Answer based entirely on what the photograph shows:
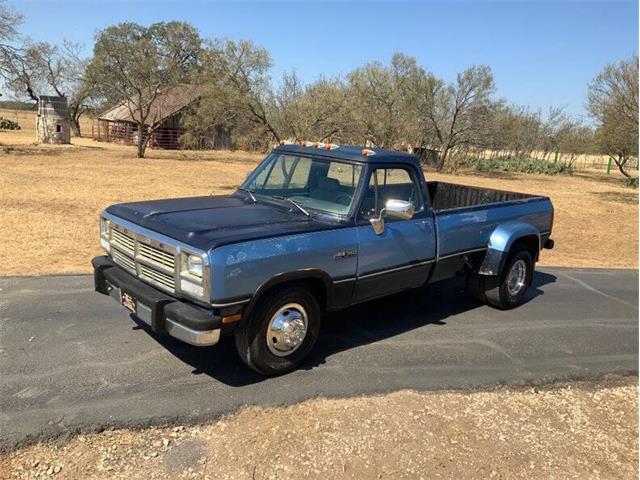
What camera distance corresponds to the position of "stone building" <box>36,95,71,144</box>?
42031 mm

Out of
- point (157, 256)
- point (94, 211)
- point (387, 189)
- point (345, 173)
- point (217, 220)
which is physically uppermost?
point (345, 173)

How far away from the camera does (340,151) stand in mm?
5230

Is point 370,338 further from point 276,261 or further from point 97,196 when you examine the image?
point 97,196

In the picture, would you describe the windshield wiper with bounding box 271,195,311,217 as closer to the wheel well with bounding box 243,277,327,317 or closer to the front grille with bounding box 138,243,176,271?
the wheel well with bounding box 243,277,327,317

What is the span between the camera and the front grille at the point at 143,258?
A: 3998mm

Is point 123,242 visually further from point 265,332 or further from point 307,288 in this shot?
point 307,288

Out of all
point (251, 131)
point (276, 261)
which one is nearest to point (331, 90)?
point (251, 131)

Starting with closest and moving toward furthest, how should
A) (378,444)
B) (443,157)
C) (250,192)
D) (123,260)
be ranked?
(378,444) < (123,260) < (250,192) < (443,157)

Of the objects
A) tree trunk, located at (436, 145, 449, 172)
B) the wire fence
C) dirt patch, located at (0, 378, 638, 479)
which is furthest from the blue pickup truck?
the wire fence

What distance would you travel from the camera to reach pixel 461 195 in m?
7.75

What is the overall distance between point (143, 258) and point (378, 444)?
2278mm

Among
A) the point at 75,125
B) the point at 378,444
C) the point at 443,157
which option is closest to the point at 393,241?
the point at 378,444

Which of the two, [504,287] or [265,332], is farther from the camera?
[504,287]

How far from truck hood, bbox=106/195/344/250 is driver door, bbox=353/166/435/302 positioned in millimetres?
398
